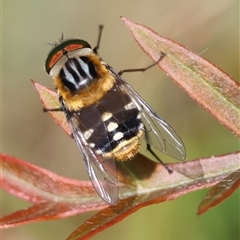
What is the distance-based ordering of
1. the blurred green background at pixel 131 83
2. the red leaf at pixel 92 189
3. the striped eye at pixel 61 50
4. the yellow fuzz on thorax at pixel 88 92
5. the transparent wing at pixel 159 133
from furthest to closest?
1. the blurred green background at pixel 131 83
2. the striped eye at pixel 61 50
3. the yellow fuzz on thorax at pixel 88 92
4. the transparent wing at pixel 159 133
5. the red leaf at pixel 92 189

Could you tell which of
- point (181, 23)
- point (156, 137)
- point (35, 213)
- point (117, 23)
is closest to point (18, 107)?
point (117, 23)

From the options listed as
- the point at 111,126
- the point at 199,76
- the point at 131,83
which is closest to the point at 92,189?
the point at 111,126

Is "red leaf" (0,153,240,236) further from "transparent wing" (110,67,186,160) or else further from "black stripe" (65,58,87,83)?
"black stripe" (65,58,87,83)

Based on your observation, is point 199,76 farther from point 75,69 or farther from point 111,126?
point 75,69

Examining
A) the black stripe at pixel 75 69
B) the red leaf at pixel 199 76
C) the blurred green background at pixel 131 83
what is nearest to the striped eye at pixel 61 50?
the black stripe at pixel 75 69

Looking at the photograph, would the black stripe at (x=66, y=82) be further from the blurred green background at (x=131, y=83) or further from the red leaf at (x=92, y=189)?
the blurred green background at (x=131, y=83)

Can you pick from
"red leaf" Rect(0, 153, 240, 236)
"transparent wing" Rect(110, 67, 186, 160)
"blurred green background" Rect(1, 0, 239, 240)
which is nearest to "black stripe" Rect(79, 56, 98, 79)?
"transparent wing" Rect(110, 67, 186, 160)
